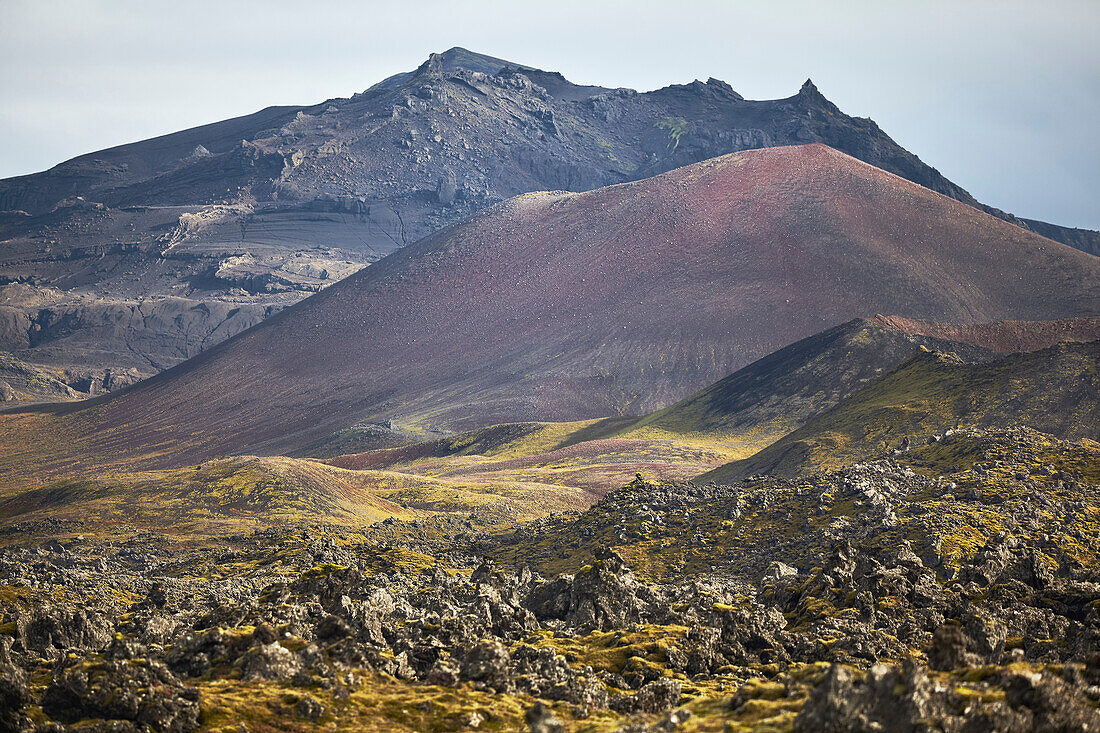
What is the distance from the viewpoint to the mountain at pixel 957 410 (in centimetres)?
12156

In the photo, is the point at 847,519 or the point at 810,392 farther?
the point at 810,392

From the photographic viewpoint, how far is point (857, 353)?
651 feet

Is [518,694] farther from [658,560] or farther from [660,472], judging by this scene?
[660,472]

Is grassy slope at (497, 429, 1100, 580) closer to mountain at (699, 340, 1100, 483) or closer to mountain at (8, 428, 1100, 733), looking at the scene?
mountain at (8, 428, 1100, 733)

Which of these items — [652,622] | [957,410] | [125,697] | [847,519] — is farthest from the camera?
[957,410]

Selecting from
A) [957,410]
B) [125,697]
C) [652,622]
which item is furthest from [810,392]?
[125,697]

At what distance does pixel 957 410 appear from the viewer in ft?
418

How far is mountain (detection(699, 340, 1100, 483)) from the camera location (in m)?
122

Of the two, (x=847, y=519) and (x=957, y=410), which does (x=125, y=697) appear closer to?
(x=847, y=519)

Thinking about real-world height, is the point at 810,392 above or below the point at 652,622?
above

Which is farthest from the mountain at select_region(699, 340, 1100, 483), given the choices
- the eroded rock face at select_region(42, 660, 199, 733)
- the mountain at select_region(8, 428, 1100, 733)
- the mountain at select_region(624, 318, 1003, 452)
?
the eroded rock face at select_region(42, 660, 199, 733)

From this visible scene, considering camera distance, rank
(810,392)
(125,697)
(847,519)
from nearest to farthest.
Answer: (125,697) → (847,519) → (810,392)

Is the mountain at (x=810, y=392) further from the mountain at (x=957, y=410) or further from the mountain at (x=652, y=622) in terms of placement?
the mountain at (x=652, y=622)

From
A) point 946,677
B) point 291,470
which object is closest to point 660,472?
point 291,470
